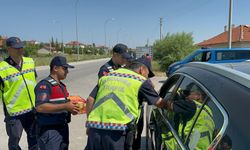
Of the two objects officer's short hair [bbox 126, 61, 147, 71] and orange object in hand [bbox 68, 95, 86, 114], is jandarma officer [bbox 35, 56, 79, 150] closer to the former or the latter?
orange object in hand [bbox 68, 95, 86, 114]

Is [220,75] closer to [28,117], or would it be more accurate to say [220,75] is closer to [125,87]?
[125,87]

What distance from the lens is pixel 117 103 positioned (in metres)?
2.43

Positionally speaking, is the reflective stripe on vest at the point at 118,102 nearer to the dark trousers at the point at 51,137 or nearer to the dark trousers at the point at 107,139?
the dark trousers at the point at 107,139

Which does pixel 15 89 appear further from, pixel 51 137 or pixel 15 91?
pixel 51 137

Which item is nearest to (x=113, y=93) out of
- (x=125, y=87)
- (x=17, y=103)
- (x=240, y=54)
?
(x=125, y=87)

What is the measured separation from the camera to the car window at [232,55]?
1217cm

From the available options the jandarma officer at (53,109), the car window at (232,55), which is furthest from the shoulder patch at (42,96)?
the car window at (232,55)

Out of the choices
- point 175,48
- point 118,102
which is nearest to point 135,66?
point 118,102

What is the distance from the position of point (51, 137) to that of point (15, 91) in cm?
104

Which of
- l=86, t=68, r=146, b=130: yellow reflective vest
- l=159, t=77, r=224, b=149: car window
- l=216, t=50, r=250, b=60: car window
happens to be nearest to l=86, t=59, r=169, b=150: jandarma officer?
l=86, t=68, r=146, b=130: yellow reflective vest

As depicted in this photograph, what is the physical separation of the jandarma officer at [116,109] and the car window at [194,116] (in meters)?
0.27

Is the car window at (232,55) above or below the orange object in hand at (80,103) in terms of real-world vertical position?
above

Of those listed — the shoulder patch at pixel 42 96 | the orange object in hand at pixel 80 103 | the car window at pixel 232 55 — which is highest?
the car window at pixel 232 55

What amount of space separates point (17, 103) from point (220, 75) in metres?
2.74
